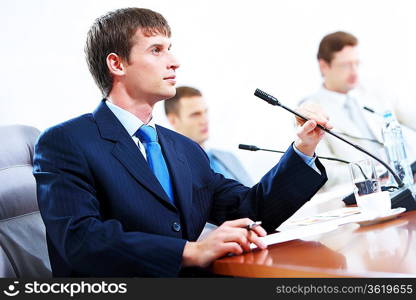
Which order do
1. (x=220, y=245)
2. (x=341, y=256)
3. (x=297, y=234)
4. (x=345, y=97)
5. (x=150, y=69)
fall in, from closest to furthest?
(x=341, y=256) < (x=220, y=245) < (x=297, y=234) < (x=150, y=69) < (x=345, y=97)

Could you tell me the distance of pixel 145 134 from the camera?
5.04 ft

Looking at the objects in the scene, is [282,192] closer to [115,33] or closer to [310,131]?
A: [310,131]

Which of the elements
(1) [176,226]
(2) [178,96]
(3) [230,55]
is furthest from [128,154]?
(3) [230,55]

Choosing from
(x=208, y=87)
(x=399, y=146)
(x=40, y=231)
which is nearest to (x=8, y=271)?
(x=40, y=231)

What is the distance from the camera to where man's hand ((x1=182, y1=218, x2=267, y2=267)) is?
1.10 metres

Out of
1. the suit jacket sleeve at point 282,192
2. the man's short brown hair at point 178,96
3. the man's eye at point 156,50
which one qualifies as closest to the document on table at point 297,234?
the suit jacket sleeve at point 282,192

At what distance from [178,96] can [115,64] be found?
5.63 feet

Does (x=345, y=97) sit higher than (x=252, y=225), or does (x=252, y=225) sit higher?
(x=345, y=97)

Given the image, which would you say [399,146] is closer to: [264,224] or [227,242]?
[264,224]

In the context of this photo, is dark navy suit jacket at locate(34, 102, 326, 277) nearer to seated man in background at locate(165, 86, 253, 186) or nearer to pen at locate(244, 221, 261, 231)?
pen at locate(244, 221, 261, 231)

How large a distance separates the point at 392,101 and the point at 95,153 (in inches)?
129

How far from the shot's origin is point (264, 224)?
1479mm

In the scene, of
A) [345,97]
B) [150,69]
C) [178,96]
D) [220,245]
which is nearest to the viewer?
[220,245]

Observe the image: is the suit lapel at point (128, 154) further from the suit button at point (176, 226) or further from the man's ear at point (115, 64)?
the man's ear at point (115, 64)
